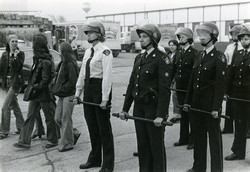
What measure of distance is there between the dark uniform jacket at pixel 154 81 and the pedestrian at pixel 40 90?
2423mm

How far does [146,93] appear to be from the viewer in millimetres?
5035

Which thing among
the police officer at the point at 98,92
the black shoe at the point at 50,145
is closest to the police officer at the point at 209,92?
the police officer at the point at 98,92

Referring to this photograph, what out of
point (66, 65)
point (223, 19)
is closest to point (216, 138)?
point (66, 65)

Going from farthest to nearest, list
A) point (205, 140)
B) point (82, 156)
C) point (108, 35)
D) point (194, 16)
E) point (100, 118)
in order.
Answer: point (194, 16) < point (108, 35) < point (82, 156) < point (100, 118) < point (205, 140)

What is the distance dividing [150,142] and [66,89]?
7.52 ft

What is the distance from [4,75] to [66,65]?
6.42 feet

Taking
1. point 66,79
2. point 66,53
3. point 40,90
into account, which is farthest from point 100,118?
point 40,90

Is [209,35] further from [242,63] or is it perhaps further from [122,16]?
[122,16]

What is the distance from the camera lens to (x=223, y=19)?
38719mm

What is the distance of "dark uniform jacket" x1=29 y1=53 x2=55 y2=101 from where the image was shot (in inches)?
282

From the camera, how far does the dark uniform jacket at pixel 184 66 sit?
7.21m

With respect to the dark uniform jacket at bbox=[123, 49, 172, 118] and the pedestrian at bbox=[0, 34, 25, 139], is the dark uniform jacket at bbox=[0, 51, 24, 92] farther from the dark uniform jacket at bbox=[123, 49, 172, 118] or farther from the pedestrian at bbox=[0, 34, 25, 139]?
the dark uniform jacket at bbox=[123, 49, 172, 118]

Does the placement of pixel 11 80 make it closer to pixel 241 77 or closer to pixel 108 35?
pixel 241 77

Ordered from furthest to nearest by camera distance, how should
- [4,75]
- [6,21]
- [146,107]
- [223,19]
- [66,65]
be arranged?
[223,19] < [6,21] < [4,75] < [66,65] < [146,107]
